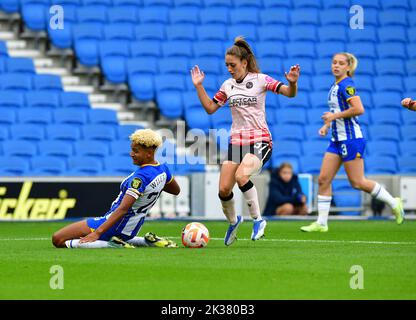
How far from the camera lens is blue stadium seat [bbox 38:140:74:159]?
1828cm

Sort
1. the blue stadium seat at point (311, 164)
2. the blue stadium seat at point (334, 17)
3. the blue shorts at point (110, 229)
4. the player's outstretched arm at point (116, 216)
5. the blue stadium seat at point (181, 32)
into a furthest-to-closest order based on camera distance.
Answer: the blue stadium seat at point (334, 17) → the blue stadium seat at point (181, 32) → the blue stadium seat at point (311, 164) → the blue shorts at point (110, 229) → the player's outstretched arm at point (116, 216)

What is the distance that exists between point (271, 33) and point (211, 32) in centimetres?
138

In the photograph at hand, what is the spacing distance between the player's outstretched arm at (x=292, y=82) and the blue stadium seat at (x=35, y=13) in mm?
11237

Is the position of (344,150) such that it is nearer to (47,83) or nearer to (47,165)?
(47,165)

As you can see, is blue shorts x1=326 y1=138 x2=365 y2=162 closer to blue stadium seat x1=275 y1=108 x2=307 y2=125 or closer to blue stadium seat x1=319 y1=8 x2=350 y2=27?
blue stadium seat x1=275 y1=108 x2=307 y2=125

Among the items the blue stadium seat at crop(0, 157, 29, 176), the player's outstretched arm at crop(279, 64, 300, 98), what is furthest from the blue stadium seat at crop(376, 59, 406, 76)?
the player's outstretched arm at crop(279, 64, 300, 98)

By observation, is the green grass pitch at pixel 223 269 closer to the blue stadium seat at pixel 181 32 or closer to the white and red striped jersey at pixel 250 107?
the white and red striped jersey at pixel 250 107

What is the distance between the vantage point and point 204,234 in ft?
34.2

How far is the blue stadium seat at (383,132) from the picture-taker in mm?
20234

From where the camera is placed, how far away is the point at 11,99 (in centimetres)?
1917

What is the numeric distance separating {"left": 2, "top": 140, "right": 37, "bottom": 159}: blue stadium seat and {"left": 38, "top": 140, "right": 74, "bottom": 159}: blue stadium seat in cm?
16

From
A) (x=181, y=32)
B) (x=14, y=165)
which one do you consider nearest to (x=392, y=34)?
(x=181, y=32)

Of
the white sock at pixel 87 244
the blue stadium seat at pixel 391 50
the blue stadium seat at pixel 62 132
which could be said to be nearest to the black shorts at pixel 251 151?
the white sock at pixel 87 244
